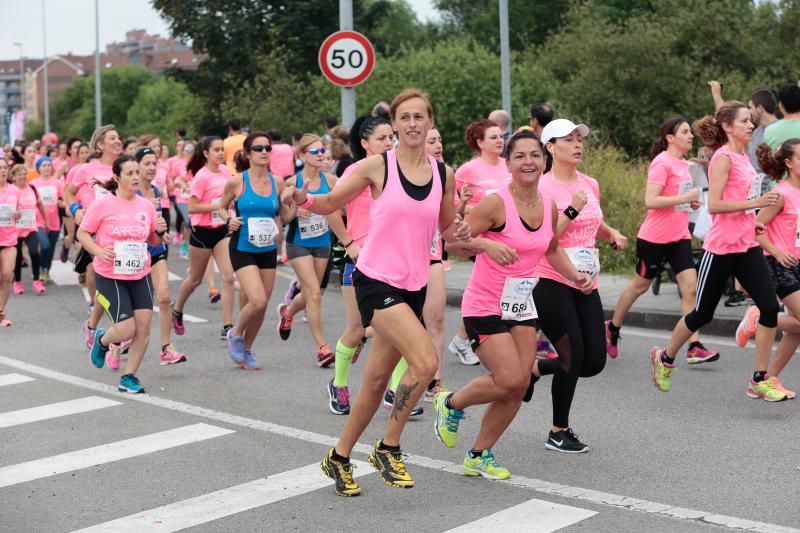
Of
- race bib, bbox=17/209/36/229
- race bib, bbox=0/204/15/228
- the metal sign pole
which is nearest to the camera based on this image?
race bib, bbox=0/204/15/228

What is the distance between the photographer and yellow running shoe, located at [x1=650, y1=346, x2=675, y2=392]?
8.21 metres

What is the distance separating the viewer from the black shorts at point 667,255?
9.63m

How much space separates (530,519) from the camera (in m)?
5.45

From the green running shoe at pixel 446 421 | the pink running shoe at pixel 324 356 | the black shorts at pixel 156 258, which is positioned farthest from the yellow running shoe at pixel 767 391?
the black shorts at pixel 156 258

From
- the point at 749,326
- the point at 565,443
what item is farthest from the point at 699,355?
the point at 565,443

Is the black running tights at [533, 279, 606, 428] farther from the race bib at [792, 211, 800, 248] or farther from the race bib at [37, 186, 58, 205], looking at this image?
the race bib at [37, 186, 58, 205]

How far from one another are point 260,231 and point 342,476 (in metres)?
4.14

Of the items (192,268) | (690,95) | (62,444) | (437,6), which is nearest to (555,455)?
(62,444)

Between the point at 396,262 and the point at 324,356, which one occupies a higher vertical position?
the point at 396,262

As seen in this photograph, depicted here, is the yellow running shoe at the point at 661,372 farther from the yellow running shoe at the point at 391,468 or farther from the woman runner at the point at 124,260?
the woman runner at the point at 124,260

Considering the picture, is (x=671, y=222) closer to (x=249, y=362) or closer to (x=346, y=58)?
(x=249, y=362)

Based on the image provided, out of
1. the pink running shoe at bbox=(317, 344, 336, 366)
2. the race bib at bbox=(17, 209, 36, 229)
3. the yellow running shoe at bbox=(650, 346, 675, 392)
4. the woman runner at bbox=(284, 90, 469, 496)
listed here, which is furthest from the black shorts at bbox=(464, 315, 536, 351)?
the race bib at bbox=(17, 209, 36, 229)

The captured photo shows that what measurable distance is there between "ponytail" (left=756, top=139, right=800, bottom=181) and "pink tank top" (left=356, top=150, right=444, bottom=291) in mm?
3145

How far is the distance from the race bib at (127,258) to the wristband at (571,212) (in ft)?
11.4
